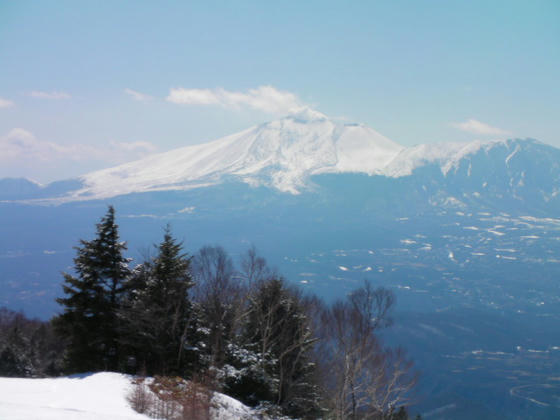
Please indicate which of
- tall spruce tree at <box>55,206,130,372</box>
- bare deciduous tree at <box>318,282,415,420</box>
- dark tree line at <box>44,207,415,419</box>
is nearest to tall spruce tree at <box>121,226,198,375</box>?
dark tree line at <box>44,207,415,419</box>

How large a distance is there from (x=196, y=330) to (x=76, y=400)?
6.98 m

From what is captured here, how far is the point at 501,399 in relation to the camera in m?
73.0

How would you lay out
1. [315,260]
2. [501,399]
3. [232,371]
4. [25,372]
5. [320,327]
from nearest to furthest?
[232,371] < [320,327] < [25,372] < [501,399] < [315,260]

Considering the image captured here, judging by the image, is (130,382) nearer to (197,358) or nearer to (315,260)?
(197,358)

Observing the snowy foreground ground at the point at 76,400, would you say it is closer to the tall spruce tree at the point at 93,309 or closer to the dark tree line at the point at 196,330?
the dark tree line at the point at 196,330

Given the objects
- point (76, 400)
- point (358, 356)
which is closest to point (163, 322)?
point (76, 400)

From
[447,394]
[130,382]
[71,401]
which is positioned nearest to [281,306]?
[130,382]

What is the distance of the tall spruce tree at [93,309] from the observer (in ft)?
55.3

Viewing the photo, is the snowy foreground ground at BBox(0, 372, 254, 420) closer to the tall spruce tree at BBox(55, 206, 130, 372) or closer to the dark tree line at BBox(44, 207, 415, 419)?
the dark tree line at BBox(44, 207, 415, 419)

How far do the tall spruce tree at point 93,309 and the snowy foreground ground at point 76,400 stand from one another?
379cm

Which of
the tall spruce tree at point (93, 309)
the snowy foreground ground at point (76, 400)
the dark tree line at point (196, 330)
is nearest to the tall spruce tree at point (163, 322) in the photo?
the dark tree line at point (196, 330)

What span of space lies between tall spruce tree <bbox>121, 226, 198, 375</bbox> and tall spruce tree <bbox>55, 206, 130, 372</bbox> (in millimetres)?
974

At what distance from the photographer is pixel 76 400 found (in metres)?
9.84

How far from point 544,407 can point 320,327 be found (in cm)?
6707
